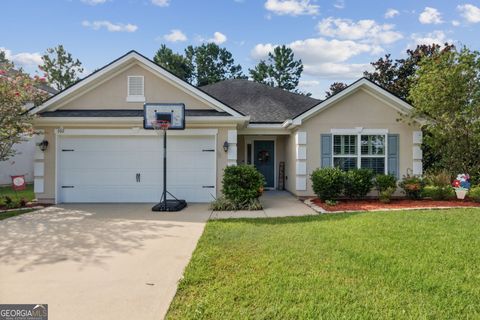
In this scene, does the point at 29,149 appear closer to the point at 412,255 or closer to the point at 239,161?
the point at 239,161

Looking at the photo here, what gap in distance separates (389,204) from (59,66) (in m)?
41.0

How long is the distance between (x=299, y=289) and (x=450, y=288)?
1.87 m

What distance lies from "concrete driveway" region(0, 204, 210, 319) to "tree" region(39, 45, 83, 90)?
114 feet

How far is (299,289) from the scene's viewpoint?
150 inches

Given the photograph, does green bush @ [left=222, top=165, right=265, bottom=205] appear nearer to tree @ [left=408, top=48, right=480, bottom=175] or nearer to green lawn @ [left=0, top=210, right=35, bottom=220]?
green lawn @ [left=0, top=210, right=35, bottom=220]

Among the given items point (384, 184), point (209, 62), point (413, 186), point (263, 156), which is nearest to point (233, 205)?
point (384, 184)

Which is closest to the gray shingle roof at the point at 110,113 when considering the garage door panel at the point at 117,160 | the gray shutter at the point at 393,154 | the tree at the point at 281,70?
the garage door panel at the point at 117,160

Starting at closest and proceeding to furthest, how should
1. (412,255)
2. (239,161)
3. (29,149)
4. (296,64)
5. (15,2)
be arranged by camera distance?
1. (412,255)
2. (15,2)
3. (239,161)
4. (29,149)
5. (296,64)

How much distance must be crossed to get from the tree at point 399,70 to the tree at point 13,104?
16.6 m

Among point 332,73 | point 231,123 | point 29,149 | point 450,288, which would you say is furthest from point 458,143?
point 29,149

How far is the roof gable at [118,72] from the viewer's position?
36.9ft

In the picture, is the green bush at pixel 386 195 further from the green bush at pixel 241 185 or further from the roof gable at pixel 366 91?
the green bush at pixel 241 185

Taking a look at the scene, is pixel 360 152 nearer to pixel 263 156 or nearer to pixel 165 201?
pixel 263 156

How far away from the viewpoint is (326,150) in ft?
38.8
